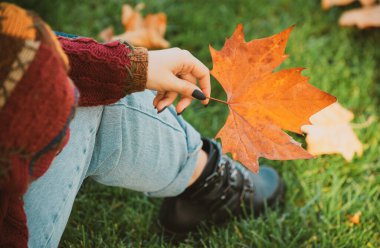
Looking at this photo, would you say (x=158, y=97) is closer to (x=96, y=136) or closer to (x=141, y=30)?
(x=96, y=136)

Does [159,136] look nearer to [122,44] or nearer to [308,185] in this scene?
[122,44]

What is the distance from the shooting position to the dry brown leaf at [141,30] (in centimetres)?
168

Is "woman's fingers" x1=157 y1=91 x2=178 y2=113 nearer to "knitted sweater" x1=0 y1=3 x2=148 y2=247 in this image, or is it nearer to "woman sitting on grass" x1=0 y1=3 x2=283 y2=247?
"woman sitting on grass" x1=0 y1=3 x2=283 y2=247

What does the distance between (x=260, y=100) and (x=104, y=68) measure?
0.34 m

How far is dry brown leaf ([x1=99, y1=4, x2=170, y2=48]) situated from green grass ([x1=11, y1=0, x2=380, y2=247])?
0.09 metres

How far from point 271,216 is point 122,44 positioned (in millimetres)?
708

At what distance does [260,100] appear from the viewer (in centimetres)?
90

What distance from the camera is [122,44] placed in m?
0.83

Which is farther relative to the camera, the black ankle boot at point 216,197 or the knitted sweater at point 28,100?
the black ankle boot at point 216,197

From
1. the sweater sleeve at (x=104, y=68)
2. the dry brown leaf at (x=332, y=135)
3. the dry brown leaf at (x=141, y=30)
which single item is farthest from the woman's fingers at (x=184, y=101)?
the dry brown leaf at (x=141, y=30)

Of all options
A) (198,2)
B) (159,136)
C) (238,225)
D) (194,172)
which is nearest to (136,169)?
(159,136)

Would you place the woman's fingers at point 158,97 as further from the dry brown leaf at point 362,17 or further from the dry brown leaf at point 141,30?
the dry brown leaf at point 362,17

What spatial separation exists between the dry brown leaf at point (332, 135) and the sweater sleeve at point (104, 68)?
774mm

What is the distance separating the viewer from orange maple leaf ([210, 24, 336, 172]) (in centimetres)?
86
